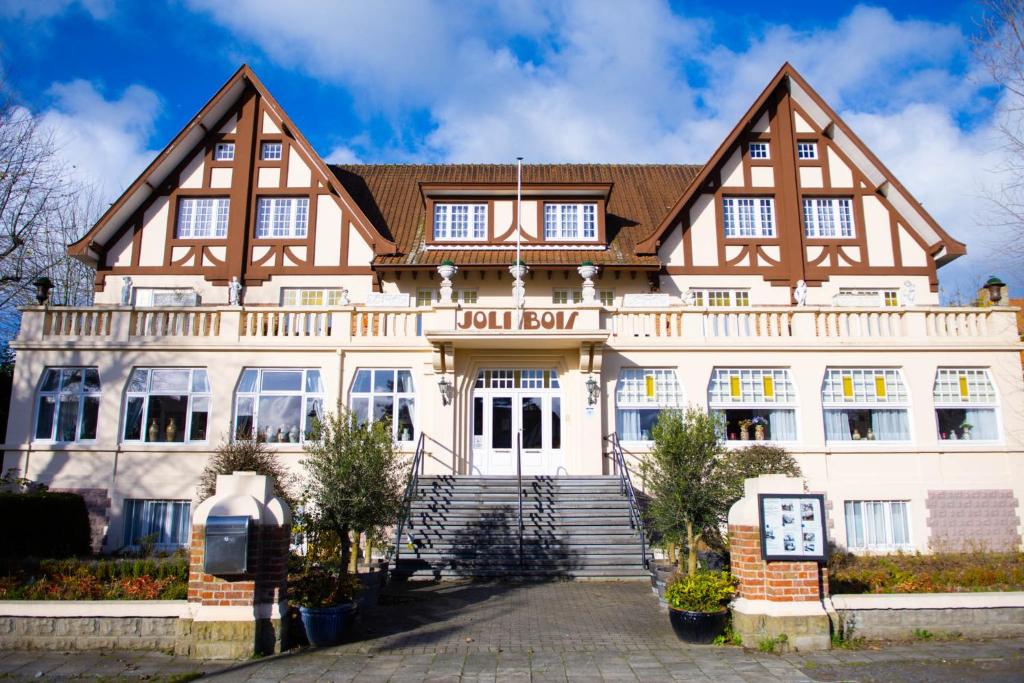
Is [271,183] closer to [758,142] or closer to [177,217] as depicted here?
[177,217]

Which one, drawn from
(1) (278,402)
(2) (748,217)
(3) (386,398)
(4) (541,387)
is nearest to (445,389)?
(3) (386,398)

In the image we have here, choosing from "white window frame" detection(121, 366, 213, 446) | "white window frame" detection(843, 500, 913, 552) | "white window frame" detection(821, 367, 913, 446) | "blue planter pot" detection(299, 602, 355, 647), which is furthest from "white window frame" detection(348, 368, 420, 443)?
"white window frame" detection(843, 500, 913, 552)

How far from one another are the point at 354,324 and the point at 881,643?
13.2 metres

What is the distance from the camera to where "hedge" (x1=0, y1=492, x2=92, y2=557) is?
14.2m

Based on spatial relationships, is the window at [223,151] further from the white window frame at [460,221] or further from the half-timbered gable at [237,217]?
the white window frame at [460,221]

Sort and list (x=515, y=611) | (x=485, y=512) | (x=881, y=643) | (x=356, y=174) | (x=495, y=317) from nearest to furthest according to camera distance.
A: (x=881, y=643) < (x=515, y=611) < (x=485, y=512) < (x=495, y=317) < (x=356, y=174)

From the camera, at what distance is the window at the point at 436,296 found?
20969 millimetres

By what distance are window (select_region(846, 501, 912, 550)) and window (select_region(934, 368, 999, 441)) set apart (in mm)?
2243

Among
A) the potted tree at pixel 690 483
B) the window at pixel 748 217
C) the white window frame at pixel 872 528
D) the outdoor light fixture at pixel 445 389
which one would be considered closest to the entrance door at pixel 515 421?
the outdoor light fixture at pixel 445 389

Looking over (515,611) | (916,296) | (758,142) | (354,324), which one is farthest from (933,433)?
(354,324)

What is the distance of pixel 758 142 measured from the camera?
72.7 ft

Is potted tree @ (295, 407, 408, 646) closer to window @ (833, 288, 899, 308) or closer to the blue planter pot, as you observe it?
the blue planter pot

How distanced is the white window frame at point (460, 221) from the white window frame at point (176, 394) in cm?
760

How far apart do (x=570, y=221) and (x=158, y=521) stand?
13.5 meters
